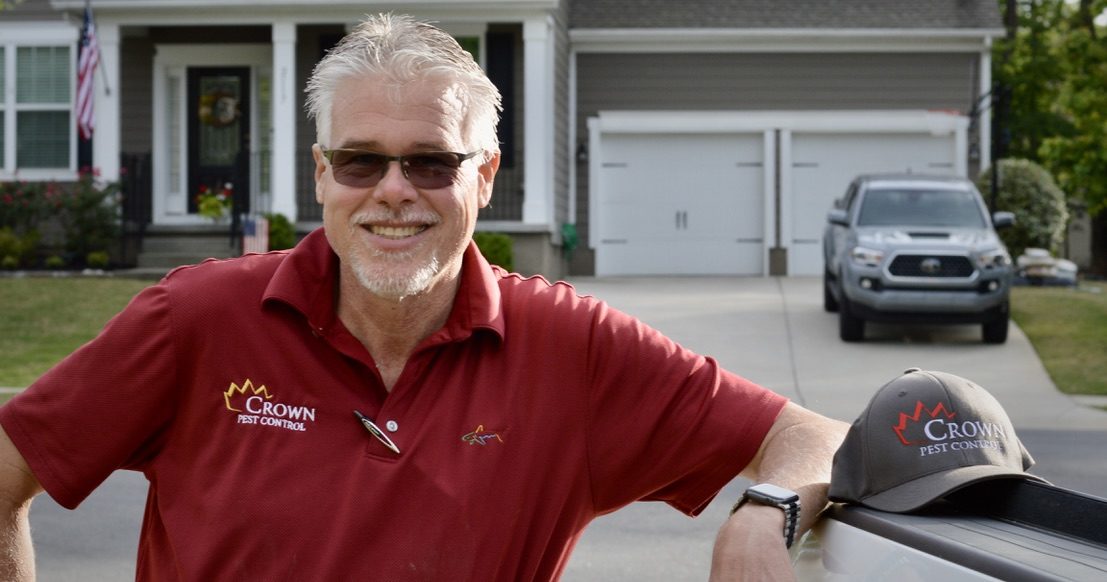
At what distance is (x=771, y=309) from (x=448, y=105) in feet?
48.6

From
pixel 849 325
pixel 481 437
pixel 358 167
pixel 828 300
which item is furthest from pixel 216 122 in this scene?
pixel 481 437

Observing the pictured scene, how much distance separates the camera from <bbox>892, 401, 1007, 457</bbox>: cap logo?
265cm

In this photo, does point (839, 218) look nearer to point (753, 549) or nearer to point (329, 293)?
point (329, 293)

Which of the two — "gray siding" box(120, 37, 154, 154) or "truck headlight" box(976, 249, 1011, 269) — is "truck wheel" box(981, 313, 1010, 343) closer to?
"truck headlight" box(976, 249, 1011, 269)

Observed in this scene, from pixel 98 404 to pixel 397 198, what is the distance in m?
0.77

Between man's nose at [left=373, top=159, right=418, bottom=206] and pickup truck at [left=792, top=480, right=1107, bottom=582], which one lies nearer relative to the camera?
pickup truck at [left=792, top=480, right=1107, bottom=582]

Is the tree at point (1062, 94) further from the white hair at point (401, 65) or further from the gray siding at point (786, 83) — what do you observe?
the white hair at point (401, 65)

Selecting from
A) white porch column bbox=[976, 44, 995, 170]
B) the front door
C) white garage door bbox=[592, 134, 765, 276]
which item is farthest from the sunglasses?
white porch column bbox=[976, 44, 995, 170]

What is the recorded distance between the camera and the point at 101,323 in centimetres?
1545

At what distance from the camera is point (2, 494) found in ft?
9.95

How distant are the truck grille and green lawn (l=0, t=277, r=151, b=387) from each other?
8.20m

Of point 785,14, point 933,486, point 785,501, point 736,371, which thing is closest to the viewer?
point 933,486

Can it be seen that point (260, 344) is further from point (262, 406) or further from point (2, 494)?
point (2, 494)

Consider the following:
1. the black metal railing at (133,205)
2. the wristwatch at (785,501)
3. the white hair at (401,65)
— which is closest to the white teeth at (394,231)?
the white hair at (401,65)
